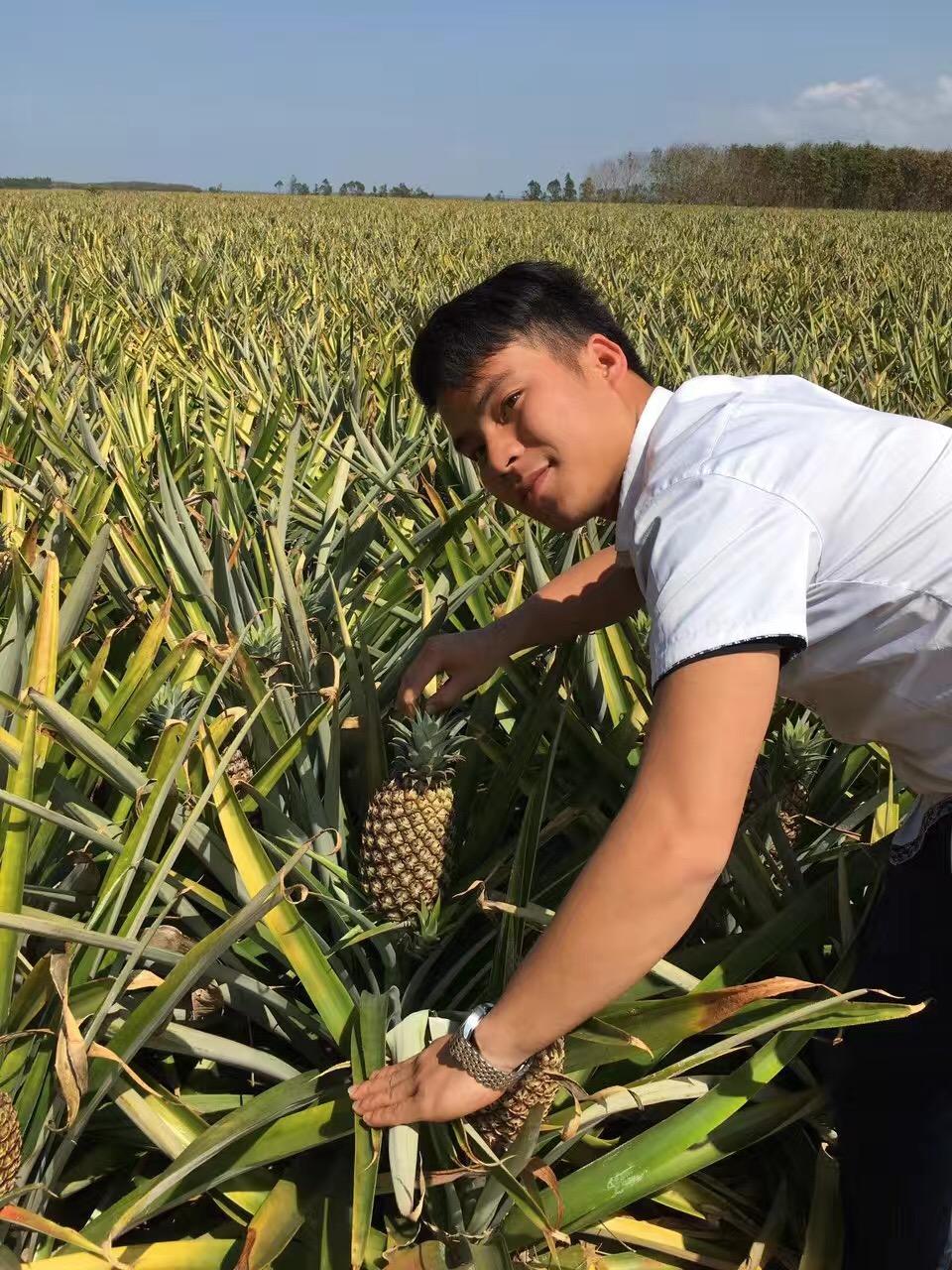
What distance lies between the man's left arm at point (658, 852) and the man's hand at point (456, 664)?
0.55m

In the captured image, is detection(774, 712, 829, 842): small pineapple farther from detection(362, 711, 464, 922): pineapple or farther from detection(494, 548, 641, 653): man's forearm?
detection(362, 711, 464, 922): pineapple

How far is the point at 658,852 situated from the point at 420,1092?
0.34 meters

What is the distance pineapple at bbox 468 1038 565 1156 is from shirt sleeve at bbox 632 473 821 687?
41 centimetres

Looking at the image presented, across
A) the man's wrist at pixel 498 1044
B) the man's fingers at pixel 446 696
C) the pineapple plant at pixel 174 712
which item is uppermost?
the man's fingers at pixel 446 696

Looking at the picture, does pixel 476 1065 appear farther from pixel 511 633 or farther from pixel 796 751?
pixel 796 751

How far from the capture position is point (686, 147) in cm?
4400

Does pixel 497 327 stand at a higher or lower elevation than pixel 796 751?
higher

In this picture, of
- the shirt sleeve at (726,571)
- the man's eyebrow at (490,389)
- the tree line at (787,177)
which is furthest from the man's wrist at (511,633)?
the tree line at (787,177)

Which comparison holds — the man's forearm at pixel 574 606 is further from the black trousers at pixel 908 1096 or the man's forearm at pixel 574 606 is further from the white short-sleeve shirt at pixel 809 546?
the black trousers at pixel 908 1096

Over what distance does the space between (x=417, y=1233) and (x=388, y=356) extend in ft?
10.0

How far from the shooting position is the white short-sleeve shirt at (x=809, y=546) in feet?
2.62

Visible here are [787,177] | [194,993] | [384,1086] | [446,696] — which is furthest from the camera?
[787,177]

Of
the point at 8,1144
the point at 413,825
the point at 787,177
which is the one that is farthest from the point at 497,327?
the point at 787,177

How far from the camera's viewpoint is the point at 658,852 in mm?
794
